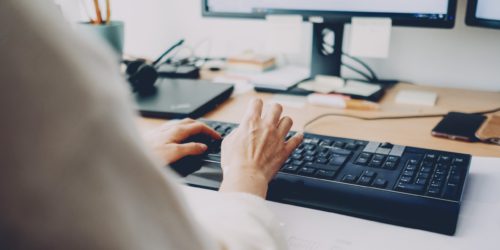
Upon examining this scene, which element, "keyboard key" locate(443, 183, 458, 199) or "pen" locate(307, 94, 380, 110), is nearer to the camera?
"keyboard key" locate(443, 183, 458, 199)

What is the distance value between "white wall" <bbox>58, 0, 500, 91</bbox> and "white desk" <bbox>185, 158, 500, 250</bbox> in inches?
21.6

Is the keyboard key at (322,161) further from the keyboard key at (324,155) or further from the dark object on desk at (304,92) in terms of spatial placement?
the dark object on desk at (304,92)

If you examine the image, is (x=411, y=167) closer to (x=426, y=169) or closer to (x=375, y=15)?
(x=426, y=169)

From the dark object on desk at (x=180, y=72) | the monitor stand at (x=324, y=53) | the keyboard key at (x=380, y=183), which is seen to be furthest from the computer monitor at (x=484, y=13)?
the dark object on desk at (x=180, y=72)

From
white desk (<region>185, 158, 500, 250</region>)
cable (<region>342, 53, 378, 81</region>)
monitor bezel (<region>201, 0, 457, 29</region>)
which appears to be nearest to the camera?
white desk (<region>185, 158, 500, 250</region>)

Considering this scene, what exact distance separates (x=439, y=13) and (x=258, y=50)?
20.6 inches

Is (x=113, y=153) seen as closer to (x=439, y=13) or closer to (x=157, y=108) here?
(x=157, y=108)

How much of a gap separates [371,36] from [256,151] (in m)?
0.52

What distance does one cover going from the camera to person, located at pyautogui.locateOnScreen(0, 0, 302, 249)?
10.7 inches

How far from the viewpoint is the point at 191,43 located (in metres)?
1.44

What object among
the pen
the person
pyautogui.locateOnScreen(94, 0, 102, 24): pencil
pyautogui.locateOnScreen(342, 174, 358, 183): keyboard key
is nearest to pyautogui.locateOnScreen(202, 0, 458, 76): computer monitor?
the pen

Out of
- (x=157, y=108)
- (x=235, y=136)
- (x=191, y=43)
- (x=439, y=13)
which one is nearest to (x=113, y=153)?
(x=235, y=136)

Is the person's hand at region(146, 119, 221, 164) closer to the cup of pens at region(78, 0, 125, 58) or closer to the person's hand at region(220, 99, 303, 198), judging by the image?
the person's hand at region(220, 99, 303, 198)

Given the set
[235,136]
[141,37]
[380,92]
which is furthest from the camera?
[141,37]
